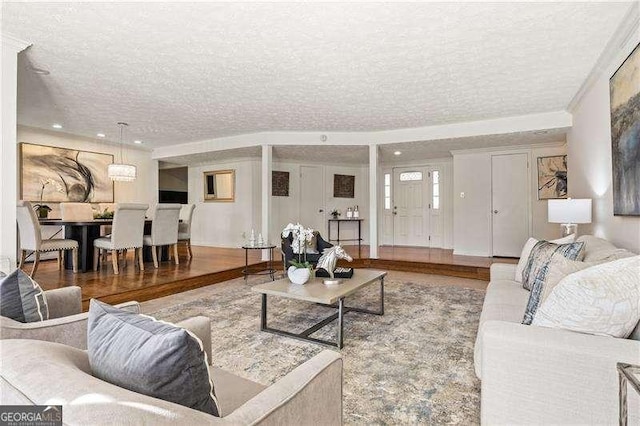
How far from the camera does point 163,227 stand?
490 cm

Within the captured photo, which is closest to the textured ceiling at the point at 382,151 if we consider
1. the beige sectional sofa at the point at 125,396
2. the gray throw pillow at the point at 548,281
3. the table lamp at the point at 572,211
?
the table lamp at the point at 572,211

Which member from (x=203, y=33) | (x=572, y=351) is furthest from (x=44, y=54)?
(x=572, y=351)

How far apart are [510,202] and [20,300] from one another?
686 cm

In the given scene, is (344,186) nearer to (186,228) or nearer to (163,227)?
(186,228)

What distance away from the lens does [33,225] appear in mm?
3875

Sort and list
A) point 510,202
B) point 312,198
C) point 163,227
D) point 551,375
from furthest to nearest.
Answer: point 312,198
point 510,202
point 163,227
point 551,375

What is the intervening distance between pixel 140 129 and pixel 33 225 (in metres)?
2.30

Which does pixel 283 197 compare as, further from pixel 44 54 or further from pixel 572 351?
pixel 572 351

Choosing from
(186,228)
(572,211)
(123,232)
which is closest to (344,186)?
(186,228)

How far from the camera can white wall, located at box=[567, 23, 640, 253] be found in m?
2.59

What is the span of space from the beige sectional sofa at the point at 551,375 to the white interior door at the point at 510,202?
17.8 feet

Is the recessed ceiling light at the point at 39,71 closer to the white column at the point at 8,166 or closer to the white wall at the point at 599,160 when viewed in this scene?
the white column at the point at 8,166

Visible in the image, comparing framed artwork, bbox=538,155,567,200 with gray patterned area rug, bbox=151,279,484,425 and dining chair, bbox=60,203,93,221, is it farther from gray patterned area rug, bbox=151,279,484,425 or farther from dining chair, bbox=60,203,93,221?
dining chair, bbox=60,203,93,221

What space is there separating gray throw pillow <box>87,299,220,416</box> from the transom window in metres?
7.41
